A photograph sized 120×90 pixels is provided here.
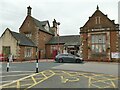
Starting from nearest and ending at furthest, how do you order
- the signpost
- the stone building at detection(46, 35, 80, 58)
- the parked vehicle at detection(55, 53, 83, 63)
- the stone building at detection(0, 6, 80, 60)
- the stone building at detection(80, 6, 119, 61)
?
the parked vehicle at detection(55, 53, 83, 63), the signpost, the stone building at detection(80, 6, 119, 61), the stone building at detection(0, 6, 80, 60), the stone building at detection(46, 35, 80, 58)

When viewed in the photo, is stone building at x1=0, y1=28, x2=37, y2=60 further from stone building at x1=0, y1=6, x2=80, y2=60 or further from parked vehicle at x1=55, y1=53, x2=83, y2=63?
parked vehicle at x1=55, y1=53, x2=83, y2=63

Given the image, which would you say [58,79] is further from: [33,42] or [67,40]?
[67,40]

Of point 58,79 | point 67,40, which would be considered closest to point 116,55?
point 67,40

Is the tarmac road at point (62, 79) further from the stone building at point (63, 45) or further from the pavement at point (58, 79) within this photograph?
the stone building at point (63, 45)

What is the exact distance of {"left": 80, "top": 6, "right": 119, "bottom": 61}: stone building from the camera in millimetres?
32719

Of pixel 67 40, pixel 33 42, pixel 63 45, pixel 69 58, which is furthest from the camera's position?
pixel 67 40

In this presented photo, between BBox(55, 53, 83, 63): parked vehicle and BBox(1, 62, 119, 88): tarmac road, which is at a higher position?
BBox(55, 53, 83, 63): parked vehicle

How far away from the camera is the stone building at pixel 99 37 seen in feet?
107

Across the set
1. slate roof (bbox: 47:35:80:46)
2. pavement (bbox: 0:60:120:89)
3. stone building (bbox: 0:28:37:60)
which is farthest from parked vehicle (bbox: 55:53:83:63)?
pavement (bbox: 0:60:120:89)

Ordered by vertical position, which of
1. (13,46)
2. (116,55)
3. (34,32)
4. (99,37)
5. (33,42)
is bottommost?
(116,55)

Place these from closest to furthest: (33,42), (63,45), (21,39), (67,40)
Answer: (21,39), (33,42), (63,45), (67,40)

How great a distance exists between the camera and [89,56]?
34188mm

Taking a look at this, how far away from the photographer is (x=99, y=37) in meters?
34.0

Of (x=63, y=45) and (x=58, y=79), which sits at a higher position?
(x=63, y=45)
